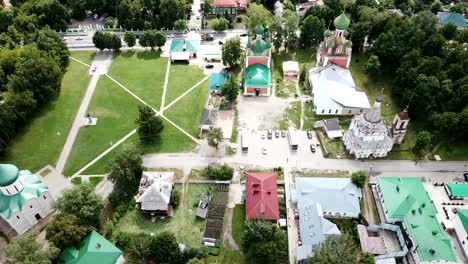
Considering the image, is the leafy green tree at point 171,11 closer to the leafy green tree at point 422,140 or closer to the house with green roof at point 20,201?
the house with green roof at point 20,201

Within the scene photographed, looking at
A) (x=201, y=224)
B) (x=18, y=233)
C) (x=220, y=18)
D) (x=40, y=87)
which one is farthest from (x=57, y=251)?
(x=220, y=18)

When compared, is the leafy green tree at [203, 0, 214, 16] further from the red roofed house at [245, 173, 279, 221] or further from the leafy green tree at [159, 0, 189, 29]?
the red roofed house at [245, 173, 279, 221]

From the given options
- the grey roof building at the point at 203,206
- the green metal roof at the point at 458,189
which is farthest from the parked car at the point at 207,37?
the green metal roof at the point at 458,189

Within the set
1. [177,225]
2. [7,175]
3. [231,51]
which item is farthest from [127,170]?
[231,51]

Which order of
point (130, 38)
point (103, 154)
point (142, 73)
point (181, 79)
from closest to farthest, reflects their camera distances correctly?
point (103, 154)
point (181, 79)
point (142, 73)
point (130, 38)

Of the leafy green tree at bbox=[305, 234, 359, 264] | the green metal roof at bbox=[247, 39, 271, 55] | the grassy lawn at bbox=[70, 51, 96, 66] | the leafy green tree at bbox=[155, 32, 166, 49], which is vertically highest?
the green metal roof at bbox=[247, 39, 271, 55]

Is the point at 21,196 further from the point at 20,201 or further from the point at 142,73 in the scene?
the point at 142,73

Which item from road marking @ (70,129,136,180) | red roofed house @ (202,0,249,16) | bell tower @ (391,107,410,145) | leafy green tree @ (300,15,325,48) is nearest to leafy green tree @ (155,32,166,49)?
red roofed house @ (202,0,249,16)
